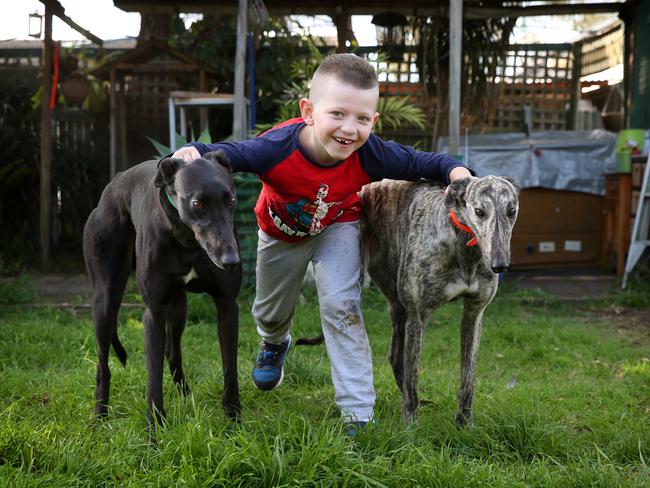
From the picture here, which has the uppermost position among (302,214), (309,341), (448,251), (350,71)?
(350,71)

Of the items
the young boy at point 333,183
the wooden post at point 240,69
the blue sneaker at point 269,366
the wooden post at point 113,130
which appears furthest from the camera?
the wooden post at point 113,130

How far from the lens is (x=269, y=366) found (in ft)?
12.6

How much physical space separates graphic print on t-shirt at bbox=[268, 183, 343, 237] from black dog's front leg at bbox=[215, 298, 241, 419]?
0.49 meters

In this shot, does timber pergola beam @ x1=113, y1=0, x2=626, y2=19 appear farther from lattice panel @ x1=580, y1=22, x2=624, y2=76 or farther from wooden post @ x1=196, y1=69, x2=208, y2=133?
lattice panel @ x1=580, y1=22, x2=624, y2=76

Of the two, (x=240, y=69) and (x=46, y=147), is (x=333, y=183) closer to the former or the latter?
(x=240, y=69)

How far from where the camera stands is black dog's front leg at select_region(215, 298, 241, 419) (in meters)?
3.20

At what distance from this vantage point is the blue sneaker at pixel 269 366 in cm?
381

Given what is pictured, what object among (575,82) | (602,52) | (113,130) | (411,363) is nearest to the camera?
(411,363)

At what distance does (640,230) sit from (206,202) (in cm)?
632

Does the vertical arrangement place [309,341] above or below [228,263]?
below

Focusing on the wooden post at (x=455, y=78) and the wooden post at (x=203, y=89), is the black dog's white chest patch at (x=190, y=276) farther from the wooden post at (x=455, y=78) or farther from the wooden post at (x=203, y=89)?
the wooden post at (x=203, y=89)

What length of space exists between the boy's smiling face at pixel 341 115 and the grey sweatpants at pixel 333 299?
0.49m

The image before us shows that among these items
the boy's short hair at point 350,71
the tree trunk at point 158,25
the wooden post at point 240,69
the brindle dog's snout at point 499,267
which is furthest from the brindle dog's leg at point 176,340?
the tree trunk at point 158,25

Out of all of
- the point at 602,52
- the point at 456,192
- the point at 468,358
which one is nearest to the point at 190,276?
the point at 456,192
